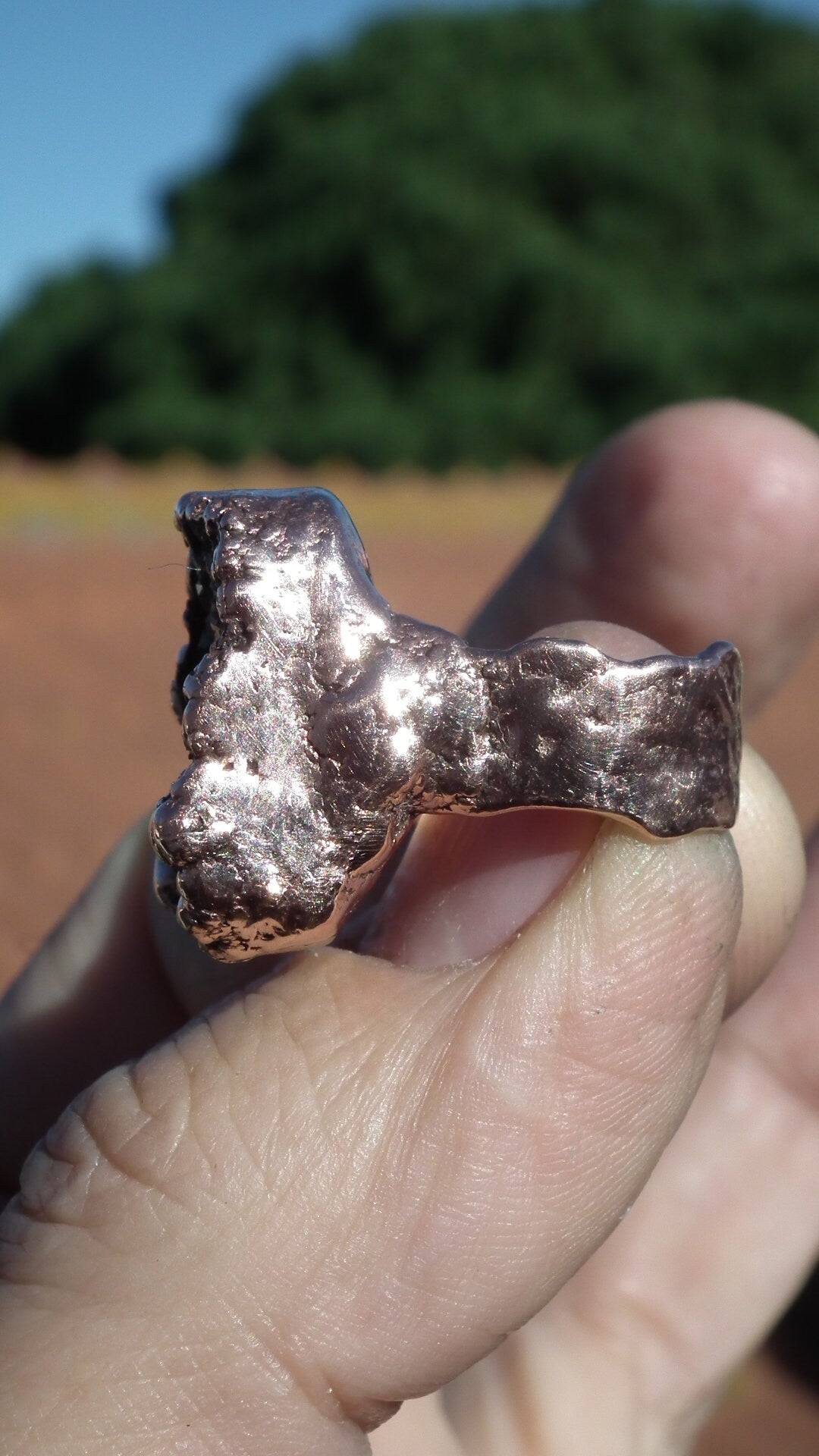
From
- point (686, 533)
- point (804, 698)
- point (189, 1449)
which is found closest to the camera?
point (189, 1449)

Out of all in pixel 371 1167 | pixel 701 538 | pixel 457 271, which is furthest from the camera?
pixel 457 271

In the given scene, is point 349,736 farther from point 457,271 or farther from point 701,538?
point 457,271

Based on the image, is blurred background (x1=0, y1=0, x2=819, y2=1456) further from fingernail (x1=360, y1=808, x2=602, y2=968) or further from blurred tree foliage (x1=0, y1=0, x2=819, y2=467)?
fingernail (x1=360, y1=808, x2=602, y2=968)

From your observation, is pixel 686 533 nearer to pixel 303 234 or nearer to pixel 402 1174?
pixel 402 1174

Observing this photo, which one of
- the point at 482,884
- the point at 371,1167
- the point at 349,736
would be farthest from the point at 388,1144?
the point at 349,736

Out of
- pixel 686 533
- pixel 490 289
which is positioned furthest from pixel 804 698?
→ pixel 490 289

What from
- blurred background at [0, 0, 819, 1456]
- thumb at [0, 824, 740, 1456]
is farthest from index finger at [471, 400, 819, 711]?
blurred background at [0, 0, 819, 1456]
